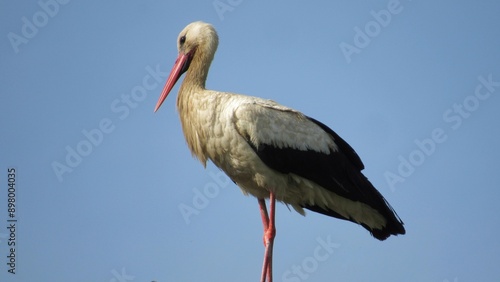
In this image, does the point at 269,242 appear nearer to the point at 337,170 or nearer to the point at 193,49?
the point at 337,170

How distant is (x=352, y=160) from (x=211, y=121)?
165 cm

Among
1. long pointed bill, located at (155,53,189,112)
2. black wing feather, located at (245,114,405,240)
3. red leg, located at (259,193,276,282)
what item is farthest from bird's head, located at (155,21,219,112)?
red leg, located at (259,193,276,282)

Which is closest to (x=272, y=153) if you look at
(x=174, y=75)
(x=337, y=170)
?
(x=337, y=170)

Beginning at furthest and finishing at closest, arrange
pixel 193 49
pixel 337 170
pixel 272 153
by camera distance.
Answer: pixel 193 49
pixel 337 170
pixel 272 153

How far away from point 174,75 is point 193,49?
14.5 inches

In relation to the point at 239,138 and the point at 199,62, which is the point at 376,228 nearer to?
the point at 239,138

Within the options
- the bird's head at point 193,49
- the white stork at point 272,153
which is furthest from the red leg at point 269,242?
the bird's head at point 193,49

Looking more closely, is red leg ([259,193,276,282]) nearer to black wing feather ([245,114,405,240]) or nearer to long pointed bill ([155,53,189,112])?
black wing feather ([245,114,405,240])

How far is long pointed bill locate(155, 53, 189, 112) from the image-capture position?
926 cm

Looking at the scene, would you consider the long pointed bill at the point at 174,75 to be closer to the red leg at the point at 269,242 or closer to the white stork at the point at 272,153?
the white stork at the point at 272,153

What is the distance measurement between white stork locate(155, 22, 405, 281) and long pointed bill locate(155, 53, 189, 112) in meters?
0.14

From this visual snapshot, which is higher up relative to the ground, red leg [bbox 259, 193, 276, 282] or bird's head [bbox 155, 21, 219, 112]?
bird's head [bbox 155, 21, 219, 112]

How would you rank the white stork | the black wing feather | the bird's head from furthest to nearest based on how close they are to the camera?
the bird's head, the black wing feather, the white stork

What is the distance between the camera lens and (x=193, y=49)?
9.23 m
